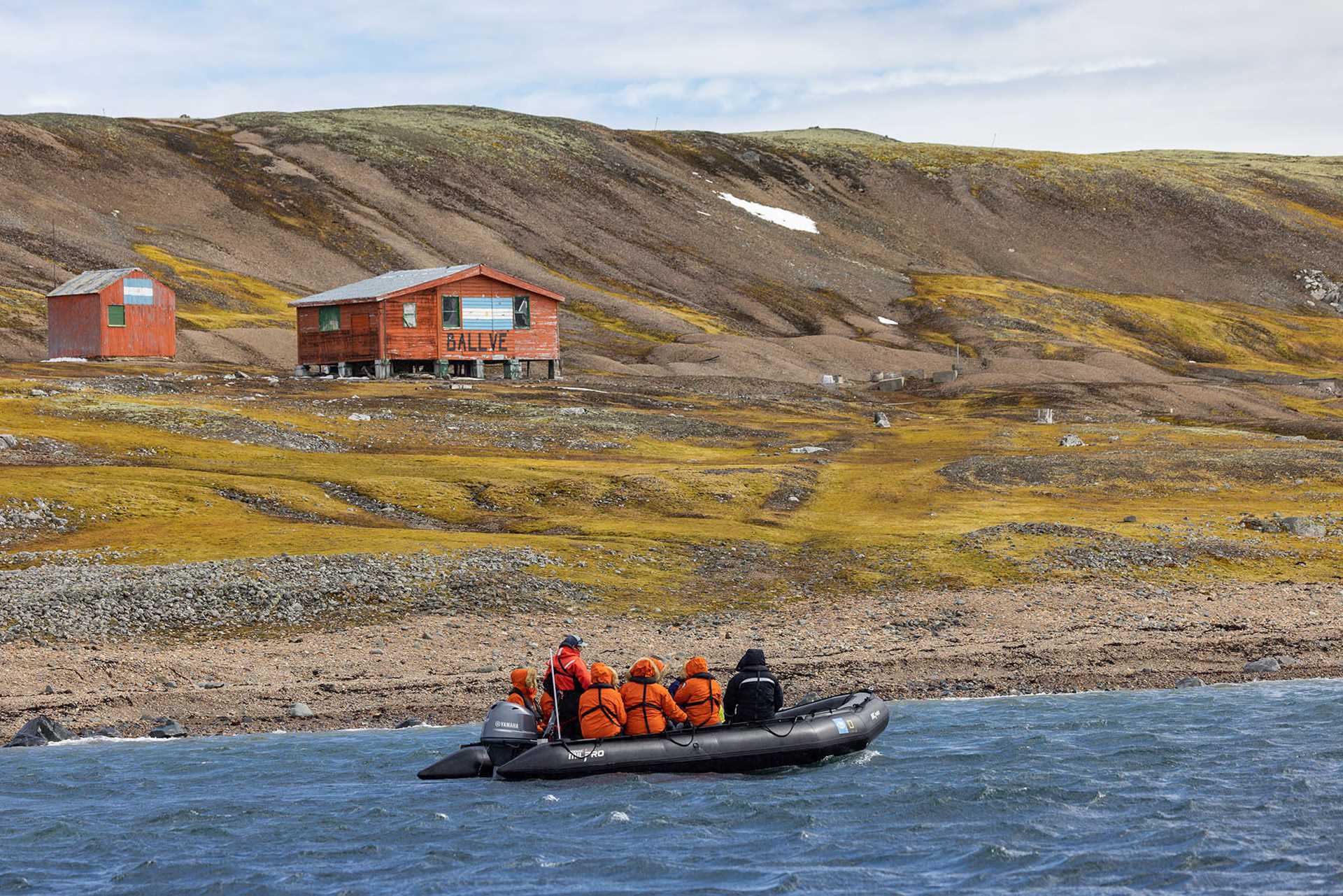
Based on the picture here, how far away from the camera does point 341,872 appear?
2288cm

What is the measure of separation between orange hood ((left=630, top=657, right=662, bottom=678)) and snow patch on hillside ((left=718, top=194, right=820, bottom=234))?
543 feet

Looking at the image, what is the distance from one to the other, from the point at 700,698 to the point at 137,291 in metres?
82.9

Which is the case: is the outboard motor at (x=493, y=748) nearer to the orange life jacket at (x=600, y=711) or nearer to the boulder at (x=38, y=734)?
the orange life jacket at (x=600, y=711)

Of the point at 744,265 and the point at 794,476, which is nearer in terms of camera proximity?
the point at 794,476

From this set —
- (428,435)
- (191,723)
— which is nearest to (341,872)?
(191,723)

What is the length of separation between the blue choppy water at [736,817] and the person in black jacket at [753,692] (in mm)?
1258

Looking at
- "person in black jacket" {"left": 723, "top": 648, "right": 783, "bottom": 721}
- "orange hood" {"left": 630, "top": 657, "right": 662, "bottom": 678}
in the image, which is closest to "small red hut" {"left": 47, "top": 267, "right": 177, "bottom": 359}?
"orange hood" {"left": 630, "top": 657, "right": 662, "bottom": 678}

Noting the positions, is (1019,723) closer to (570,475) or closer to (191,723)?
(191,723)

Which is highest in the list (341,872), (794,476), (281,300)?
(281,300)

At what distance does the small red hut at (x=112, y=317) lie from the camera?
324 feet

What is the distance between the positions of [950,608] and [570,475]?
20.3 metres

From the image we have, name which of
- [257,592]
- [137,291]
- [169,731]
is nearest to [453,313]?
[137,291]

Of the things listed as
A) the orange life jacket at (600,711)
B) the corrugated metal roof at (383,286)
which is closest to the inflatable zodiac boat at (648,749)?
the orange life jacket at (600,711)

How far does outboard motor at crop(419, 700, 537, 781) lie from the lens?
27.4 metres
